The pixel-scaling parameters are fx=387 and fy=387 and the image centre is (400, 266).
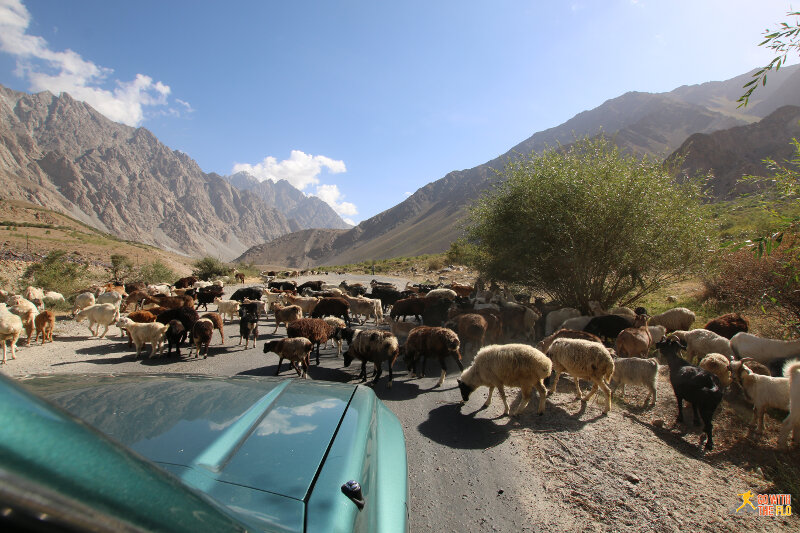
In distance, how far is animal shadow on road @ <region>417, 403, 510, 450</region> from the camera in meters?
5.68

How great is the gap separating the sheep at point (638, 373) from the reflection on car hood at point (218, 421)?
638 cm

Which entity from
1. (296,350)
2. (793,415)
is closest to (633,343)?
(793,415)

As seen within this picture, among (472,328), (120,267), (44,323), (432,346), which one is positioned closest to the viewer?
(432,346)

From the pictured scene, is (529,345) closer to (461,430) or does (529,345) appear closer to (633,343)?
(633,343)

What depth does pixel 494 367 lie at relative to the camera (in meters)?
6.69

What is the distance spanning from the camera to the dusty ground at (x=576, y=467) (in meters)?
4.07

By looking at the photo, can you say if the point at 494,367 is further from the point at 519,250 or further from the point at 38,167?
the point at 38,167

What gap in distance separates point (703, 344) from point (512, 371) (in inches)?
215

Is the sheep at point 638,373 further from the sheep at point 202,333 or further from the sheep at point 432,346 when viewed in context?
the sheep at point 202,333

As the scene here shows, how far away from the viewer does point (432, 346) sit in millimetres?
8531

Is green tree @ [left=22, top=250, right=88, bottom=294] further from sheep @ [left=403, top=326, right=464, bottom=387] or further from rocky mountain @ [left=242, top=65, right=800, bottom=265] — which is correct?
rocky mountain @ [left=242, top=65, right=800, bottom=265]

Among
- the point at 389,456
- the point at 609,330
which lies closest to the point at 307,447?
the point at 389,456

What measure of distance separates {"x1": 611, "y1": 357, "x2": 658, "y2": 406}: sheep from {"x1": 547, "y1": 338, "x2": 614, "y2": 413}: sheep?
59 cm

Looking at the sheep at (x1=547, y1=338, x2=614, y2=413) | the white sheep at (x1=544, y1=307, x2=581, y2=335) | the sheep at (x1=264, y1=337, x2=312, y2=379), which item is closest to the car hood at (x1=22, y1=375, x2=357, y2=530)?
the sheep at (x1=264, y1=337, x2=312, y2=379)
